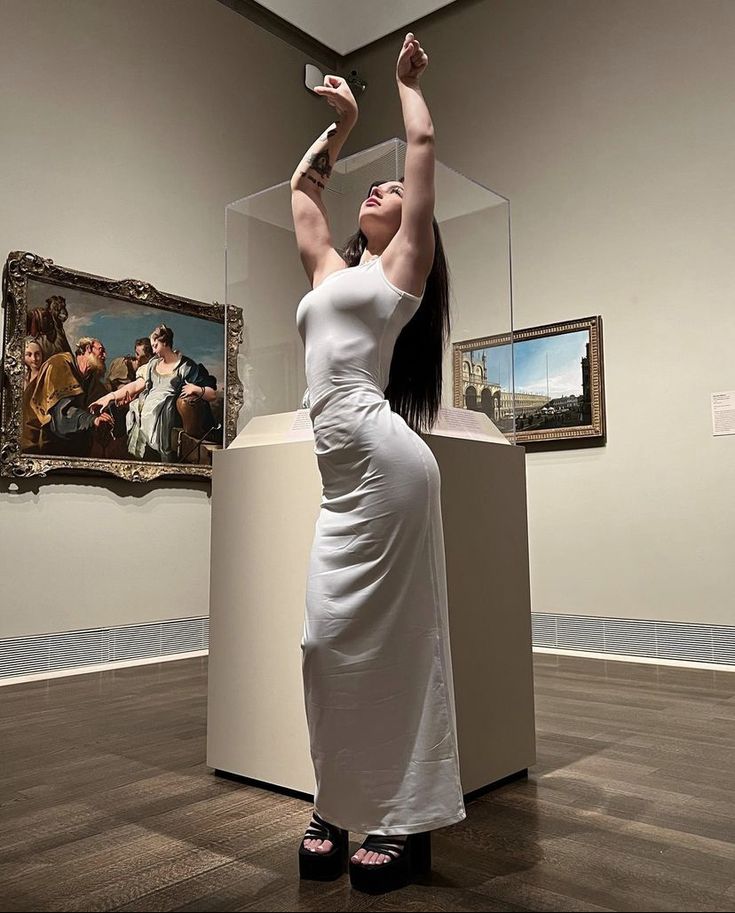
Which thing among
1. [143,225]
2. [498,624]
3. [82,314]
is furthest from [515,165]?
[498,624]

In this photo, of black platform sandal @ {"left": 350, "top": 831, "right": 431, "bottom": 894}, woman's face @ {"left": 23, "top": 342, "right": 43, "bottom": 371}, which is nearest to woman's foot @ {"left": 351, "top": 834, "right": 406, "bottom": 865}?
black platform sandal @ {"left": 350, "top": 831, "right": 431, "bottom": 894}

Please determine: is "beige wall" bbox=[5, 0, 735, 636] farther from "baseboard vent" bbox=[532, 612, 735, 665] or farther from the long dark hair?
the long dark hair

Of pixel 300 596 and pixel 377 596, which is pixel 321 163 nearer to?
pixel 377 596

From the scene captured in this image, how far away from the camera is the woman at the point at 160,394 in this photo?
718 centimetres

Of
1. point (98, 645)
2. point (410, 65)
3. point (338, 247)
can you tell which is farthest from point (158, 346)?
point (410, 65)

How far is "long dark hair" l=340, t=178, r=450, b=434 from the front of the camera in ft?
9.34

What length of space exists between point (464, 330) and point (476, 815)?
1.89 metres

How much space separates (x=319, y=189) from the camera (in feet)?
9.74

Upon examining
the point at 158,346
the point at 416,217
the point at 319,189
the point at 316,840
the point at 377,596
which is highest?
the point at 158,346

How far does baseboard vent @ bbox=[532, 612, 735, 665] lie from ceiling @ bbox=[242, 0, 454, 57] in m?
6.14

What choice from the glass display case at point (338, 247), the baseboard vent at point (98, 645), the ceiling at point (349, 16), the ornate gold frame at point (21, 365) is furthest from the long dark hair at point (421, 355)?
the ceiling at point (349, 16)

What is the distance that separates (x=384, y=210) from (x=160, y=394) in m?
4.96

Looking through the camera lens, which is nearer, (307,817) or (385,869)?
(385,869)

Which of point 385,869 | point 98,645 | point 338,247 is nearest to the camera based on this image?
point 385,869
